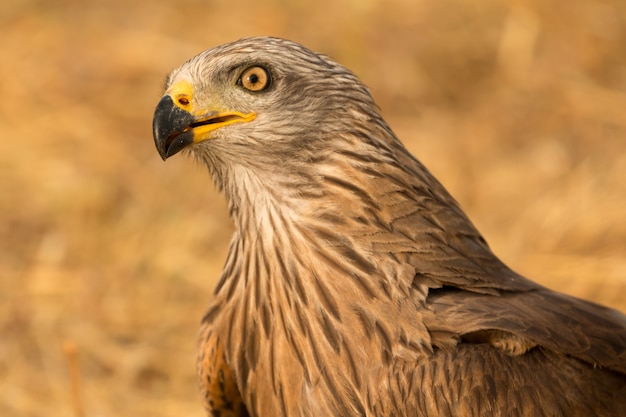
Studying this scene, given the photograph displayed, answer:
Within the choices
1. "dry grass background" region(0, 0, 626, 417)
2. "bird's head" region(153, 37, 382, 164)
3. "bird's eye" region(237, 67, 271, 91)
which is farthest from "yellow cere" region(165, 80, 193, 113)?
"dry grass background" region(0, 0, 626, 417)

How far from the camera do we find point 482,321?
137 inches

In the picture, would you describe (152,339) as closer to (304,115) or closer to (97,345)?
(97,345)

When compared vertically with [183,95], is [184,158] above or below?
above

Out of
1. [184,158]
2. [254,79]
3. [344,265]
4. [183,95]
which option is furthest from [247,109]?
[184,158]

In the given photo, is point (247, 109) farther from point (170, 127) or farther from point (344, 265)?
point (344, 265)

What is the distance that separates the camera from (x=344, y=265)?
145 inches

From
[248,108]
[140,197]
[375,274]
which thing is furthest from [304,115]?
[140,197]

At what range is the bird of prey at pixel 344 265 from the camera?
3500 millimetres

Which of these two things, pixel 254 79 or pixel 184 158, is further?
pixel 184 158

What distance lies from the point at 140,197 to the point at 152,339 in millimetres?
1367

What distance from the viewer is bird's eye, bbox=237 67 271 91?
370 cm

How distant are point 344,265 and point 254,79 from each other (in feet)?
2.14

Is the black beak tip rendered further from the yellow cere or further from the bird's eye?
the bird's eye

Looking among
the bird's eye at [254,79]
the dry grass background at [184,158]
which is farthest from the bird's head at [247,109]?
the dry grass background at [184,158]
